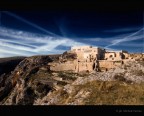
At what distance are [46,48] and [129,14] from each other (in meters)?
2.91

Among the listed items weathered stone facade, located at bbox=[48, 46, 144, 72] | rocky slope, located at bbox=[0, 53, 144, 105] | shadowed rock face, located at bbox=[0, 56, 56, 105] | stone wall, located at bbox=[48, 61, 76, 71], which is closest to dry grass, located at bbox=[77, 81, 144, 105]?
rocky slope, located at bbox=[0, 53, 144, 105]

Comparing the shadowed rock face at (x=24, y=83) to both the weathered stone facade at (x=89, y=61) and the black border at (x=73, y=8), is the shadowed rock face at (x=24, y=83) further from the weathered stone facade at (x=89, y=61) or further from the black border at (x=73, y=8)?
the black border at (x=73, y=8)

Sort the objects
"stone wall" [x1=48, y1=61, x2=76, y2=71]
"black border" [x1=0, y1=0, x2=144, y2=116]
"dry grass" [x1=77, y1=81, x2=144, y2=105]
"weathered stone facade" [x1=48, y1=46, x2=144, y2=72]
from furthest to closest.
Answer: "stone wall" [x1=48, y1=61, x2=76, y2=71], "weathered stone facade" [x1=48, y1=46, x2=144, y2=72], "dry grass" [x1=77, y1=81, x2=144, y2=105], "black border" [x1=0, y1=0, x2=144, y2=116]

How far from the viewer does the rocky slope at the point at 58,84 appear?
408 inches

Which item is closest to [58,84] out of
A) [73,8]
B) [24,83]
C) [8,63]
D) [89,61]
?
[24,83]

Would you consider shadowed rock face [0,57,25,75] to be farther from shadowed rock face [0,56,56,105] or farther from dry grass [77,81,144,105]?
dry grass [77,81,144,105]

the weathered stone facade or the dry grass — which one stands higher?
the weathered stone facade

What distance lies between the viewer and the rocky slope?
34.0 ft

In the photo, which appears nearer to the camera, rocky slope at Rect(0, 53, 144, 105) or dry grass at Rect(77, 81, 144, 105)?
dry grass at Rect(77, 81, 144, 105)

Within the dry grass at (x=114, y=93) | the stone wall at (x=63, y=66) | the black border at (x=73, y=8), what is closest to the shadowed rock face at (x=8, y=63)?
the stone wall at (x=63, y=66)

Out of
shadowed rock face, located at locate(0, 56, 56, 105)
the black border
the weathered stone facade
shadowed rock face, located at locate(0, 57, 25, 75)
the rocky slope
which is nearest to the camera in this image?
the black border

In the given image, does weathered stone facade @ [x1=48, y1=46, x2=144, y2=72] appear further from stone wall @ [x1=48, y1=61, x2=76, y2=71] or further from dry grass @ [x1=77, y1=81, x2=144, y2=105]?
dry grass @ [x1=77, y1=81, x2=144, y2=105]

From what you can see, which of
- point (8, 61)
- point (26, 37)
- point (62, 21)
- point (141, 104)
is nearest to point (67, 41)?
point (62, 21)

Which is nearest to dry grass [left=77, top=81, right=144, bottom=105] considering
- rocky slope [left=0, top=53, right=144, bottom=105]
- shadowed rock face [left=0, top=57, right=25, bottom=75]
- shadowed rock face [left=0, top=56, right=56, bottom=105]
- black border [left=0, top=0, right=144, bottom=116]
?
rocky slope [left=0, top=53, right=144, bottom=105]
